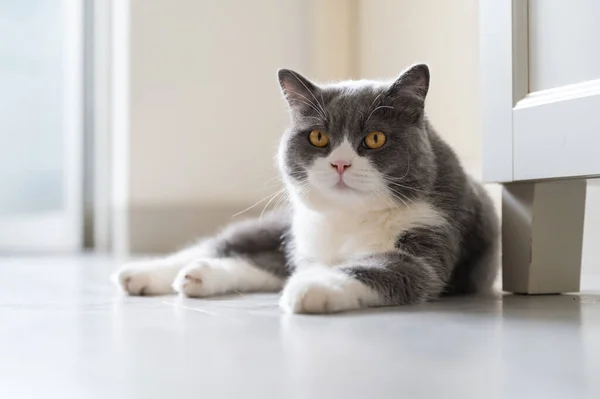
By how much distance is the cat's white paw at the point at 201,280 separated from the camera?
57.1 inches

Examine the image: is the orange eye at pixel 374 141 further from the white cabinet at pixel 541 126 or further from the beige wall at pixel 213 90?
the beige wall at pixel 213 90

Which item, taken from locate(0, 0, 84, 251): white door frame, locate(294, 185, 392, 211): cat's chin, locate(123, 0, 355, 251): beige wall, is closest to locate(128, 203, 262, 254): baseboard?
locate(123, 0, 355, 251): beige wall

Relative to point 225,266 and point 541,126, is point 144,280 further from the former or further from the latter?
point 541,126

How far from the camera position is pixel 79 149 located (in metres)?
3.43

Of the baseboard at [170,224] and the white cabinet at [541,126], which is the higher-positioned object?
the white cabinet at [541,126]

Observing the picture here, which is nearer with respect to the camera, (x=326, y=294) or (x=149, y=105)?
(x=326, y=294)

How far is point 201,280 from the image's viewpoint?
4.80ft

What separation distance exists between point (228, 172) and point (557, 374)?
2.63 meters

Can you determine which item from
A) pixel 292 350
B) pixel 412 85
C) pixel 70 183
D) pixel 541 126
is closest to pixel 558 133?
pixel 541 126

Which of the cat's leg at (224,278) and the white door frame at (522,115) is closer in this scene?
the white door frame at (522,115)

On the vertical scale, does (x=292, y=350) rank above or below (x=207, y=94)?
below

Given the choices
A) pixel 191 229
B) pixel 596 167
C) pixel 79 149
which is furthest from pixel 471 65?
pixel 79 149

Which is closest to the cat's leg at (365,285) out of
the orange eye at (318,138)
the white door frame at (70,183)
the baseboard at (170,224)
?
the orange eye at (318,138)

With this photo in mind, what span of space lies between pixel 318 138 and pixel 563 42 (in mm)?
482
